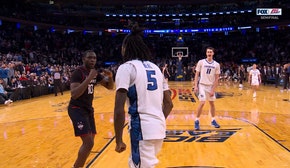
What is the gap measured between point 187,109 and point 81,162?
28.5 ft

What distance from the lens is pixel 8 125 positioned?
409 inches

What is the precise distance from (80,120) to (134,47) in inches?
Answer: 73.1

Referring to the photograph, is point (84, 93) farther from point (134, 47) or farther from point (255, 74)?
point (255, 74)

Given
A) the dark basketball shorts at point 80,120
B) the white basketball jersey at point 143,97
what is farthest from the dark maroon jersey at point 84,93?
the white basketball jersey at point 143,97

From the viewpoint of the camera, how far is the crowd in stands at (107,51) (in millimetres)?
21453

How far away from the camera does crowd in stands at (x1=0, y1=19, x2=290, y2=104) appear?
21453 millimetres

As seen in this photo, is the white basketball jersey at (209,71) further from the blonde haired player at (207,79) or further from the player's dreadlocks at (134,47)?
the player's dreadlocks at (134,47)

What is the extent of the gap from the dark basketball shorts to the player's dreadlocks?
176 cm

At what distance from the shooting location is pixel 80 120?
4.67 m

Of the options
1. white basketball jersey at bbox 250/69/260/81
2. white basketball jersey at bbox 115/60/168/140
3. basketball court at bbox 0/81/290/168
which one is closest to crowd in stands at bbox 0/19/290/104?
white basketball jersey at bbox 250/69/260/81

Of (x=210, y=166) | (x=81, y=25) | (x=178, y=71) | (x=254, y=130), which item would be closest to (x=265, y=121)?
(x=254, y=130)

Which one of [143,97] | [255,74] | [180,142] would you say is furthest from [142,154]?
[255,74]

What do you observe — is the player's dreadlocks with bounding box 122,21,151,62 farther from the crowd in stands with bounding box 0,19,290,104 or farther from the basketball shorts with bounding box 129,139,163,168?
the crowd in stands with bounding box 0,19,290,104

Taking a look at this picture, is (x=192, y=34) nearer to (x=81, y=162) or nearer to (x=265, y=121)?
(x=265, y=121)
